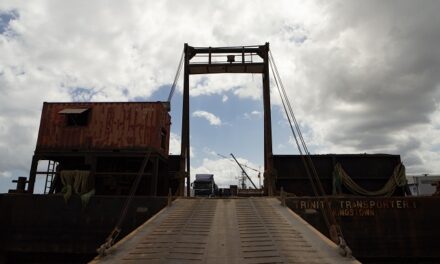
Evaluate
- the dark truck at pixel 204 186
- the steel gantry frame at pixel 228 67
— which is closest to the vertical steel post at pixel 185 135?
the steel gantry frame at pixel 228 67

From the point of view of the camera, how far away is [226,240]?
309 inches

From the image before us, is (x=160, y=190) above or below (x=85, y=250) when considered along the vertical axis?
above

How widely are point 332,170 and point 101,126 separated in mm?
13515

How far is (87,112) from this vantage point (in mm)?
18062

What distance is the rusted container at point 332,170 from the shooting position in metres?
18.3

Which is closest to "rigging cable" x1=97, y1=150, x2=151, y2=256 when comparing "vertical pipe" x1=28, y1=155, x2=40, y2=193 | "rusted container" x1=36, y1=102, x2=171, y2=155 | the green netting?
the green netting

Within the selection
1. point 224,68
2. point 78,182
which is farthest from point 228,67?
point 78,182

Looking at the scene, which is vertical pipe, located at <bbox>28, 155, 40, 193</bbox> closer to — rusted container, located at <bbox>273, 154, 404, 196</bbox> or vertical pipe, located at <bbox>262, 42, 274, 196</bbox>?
vertical pipe, located at <bbox>262, 42, 274, 196</bbox>

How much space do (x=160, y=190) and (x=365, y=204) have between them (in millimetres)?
12181

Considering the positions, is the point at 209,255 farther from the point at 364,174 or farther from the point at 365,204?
the point at 364,174

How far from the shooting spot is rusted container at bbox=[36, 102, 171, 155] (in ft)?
57.1

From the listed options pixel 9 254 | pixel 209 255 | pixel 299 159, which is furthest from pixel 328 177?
pixel 9 254

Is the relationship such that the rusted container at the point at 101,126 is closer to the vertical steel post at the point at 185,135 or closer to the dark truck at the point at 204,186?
the vertical steel post at the point at 185,135

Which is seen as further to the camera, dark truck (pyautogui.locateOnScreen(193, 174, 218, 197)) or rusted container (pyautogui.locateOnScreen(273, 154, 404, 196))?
dark truck (pyautogui.locateOnScreen(193, 174, 218, 197))
